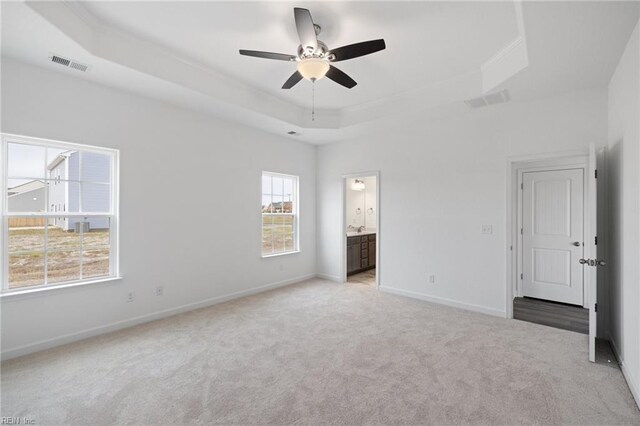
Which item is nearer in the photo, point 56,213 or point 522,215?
point 56,213

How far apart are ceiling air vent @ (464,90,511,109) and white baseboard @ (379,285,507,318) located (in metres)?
2.69

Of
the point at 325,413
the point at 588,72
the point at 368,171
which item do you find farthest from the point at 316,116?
the point at 325,413

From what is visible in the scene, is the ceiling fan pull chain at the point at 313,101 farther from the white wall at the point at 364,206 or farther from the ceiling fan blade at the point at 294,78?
the white wall at the point at 364,206

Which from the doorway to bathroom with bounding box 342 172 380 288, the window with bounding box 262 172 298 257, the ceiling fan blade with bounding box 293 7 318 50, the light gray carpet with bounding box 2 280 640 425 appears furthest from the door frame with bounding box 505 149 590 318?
the window with bounding box 262 172 298 257

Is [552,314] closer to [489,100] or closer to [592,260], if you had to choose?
[592,260]

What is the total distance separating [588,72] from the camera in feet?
9.75

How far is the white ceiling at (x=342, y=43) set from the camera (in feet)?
7.71

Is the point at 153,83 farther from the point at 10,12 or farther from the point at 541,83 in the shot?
the point at 541,83

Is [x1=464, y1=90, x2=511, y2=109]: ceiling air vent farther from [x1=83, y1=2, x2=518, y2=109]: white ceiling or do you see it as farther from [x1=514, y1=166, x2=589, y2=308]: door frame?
[x1=514, y1=166, x2=589, y2=308]: door frame

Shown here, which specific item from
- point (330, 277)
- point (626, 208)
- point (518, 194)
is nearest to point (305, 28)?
point (626, 208)

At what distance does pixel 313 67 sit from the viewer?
2598 millimetres

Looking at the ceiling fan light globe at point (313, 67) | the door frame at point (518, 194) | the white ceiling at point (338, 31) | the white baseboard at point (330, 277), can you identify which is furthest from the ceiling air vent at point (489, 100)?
the white baseboard at point (330, 277)

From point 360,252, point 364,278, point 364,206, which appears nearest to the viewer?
point 364,278

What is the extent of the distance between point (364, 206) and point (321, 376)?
5.79 meters
